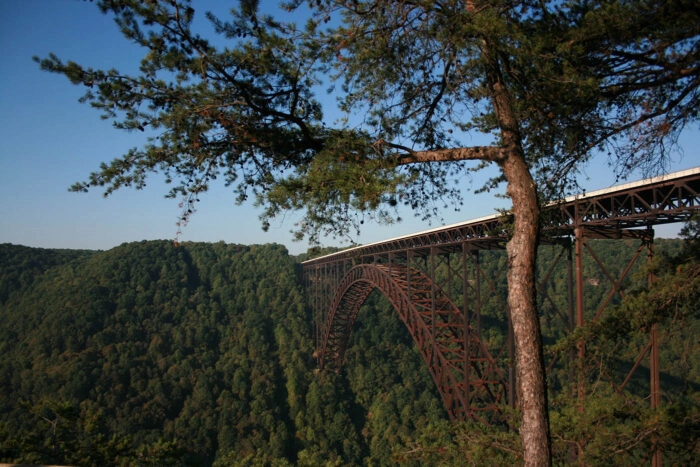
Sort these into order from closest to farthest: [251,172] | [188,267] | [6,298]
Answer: [251,172] < [6,298] < [188,267]

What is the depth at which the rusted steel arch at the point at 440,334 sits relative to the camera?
11367 mm

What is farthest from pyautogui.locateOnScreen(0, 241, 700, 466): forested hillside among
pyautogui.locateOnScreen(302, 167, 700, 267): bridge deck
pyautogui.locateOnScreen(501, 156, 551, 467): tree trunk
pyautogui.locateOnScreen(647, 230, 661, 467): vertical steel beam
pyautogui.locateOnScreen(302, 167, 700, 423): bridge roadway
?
pyautogui.locateOnScreen(501, 156, 551, 467): tree trunk

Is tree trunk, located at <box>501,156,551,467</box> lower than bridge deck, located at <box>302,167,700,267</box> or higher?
lower

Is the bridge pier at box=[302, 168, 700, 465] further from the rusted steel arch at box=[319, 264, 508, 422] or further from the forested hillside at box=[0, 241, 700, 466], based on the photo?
the forested hillside at box=[0, 241, 700, 466]

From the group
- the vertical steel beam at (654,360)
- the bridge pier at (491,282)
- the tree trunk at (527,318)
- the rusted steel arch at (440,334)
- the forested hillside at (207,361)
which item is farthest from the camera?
the forested hillside at (207,361)

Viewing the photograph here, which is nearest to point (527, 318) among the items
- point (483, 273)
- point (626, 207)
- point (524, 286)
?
point (524, 286)

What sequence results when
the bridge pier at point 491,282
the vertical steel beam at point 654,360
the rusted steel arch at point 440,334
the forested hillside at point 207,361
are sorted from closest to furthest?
1. the vertical steel beam at point 654,360
2. the bridge pier at point 491,282
3. the rusted steel arch at point 440,334
4. the forested hillside at point 207,361

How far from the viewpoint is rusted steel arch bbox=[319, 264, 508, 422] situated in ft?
37.3

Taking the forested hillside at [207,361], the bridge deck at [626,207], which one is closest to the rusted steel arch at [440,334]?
the bridge deck at [626,207]

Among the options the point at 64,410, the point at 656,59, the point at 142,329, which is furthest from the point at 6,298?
the point at 656,59

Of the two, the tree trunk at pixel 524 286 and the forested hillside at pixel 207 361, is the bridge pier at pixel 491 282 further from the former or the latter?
the forested hillside at pixel 207 361

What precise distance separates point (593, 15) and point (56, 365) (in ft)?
120

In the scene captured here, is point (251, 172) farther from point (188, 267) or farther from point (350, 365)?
point (188, 267)

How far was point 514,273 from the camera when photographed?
324 centimetres
